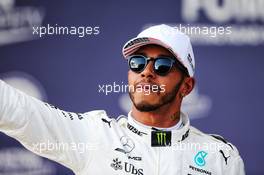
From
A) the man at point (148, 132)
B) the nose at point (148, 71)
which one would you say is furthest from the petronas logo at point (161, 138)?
the nose at point (148, 71)

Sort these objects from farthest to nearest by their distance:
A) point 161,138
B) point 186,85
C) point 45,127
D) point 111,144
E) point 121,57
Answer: point 121,57 < point 186,85 < point 161,138 < point 111,144 < point 45,127

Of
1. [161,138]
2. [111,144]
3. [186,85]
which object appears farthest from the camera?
[186,85]

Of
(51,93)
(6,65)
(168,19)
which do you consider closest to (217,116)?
(168,19)

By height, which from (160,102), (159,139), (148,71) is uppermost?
(148,71)

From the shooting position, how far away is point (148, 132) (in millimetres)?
3012

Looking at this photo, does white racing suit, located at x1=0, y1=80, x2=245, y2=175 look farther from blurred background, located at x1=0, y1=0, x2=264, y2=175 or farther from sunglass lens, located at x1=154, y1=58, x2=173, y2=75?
blurred background, located at x1=0, y1=0, x2=264, y2=175

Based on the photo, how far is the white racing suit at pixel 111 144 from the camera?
105 inches

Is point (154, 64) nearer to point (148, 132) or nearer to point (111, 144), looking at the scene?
point (148, 132)

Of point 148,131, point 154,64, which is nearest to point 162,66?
point 154,64

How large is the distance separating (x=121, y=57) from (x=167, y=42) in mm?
822

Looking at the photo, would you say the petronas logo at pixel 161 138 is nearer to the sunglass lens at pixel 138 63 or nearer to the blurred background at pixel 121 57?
the sunglass lens at pixel 138 63

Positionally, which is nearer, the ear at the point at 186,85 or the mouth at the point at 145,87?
the mouth at the point at 145,87

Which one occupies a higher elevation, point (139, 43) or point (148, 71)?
point (139, 43)

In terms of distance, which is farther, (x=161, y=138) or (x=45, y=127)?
(x=161, y=138)
